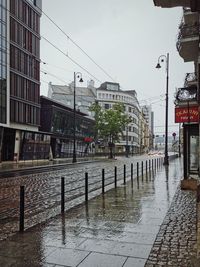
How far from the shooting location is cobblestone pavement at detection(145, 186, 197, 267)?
599 centimetres

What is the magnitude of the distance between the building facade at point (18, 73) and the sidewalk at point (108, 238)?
1445 inches

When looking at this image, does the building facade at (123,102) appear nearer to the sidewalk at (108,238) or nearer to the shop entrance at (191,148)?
the shop entrance at (191,148)

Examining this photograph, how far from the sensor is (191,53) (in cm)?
1730

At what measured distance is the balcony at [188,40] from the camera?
1580 cm

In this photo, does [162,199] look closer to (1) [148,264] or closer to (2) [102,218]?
(2) [102,218]

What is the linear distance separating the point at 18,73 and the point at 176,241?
154 ft

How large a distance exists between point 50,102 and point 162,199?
55488mm

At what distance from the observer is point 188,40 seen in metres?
16.0

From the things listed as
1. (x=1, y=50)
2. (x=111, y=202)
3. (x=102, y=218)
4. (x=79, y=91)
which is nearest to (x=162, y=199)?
(x=111, y=202)

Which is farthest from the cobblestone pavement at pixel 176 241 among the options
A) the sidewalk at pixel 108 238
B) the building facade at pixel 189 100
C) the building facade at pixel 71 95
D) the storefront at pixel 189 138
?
the building facade at pixel 71 95

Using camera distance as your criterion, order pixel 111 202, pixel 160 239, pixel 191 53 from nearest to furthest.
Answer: pixel 160 239
pixel 111 202
pixel 191 53

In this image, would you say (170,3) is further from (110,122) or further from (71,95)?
(71,95)

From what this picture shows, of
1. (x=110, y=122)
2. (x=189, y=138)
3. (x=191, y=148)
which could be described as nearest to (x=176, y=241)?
(x=189, y=138)

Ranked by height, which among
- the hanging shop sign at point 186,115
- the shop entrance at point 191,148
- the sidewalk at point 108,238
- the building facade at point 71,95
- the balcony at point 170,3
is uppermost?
the building facade at point 71,95
